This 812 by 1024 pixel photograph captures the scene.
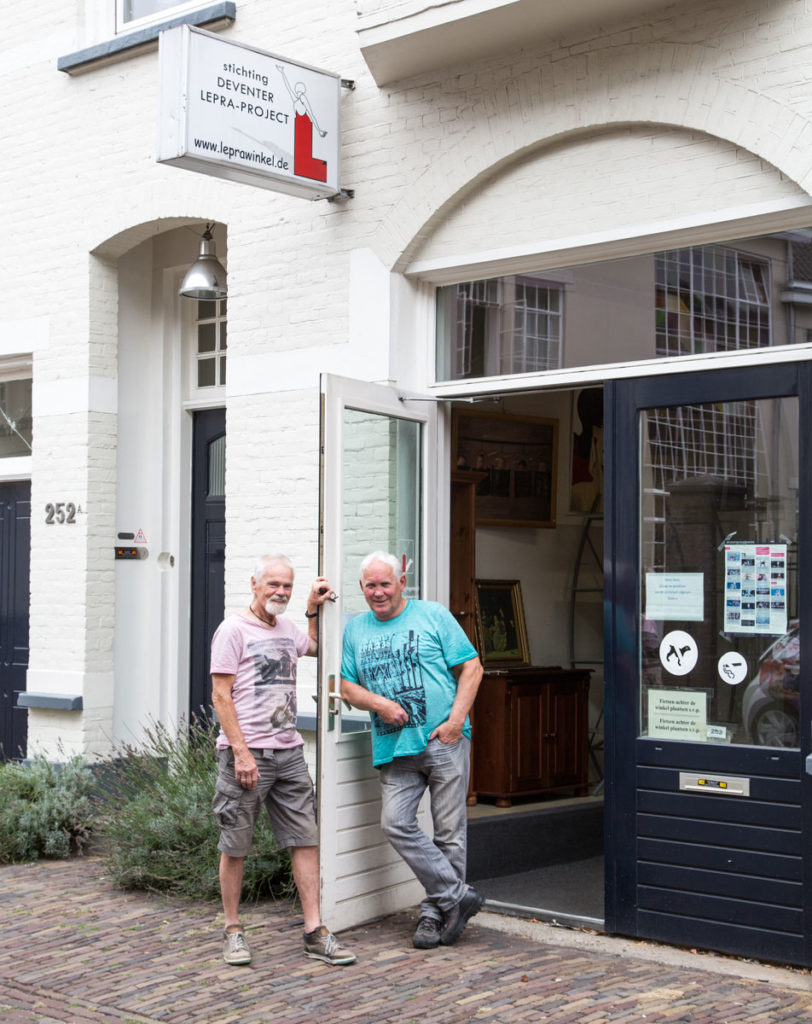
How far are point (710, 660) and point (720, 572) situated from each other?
1.35 feet

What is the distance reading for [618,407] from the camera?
22.1 ft

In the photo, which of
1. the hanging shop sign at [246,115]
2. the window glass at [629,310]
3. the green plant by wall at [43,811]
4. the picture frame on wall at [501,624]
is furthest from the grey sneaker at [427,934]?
the hanging shop sign at [246,115]

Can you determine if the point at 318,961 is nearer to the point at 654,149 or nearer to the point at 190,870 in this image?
the point at 190,870

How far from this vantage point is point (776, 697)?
6160 millimetres

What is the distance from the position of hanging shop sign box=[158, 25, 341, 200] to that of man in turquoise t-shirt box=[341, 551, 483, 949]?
2.29 meters

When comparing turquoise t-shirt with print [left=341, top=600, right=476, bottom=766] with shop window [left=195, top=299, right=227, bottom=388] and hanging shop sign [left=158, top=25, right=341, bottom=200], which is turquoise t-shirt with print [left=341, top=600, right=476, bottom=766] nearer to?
hanging shop sign [left=158, top=25, right=341, bottom=200]

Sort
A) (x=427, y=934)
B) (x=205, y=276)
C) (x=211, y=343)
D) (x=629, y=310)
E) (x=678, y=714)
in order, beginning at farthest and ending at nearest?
(x=211, y=343) < (x=205, y=276) < (x=629, y=310) < (x=678, y=714) < (x=427, y=934)

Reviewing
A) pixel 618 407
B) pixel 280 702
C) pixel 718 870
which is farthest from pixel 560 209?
pixel 718 870

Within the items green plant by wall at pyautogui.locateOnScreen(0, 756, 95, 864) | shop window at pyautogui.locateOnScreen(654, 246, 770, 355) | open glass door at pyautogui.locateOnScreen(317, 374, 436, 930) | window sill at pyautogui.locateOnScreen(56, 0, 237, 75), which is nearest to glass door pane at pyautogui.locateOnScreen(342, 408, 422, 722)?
open glass door at pyautogui.locateOnScreen(317, 374, 436, 930)

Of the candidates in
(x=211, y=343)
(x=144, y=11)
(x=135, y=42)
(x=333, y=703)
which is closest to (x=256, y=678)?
(x=333, y=703)

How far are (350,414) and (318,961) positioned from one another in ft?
8.66

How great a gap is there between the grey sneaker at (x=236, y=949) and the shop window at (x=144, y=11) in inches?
239

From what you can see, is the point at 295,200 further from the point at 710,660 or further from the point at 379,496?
the point at 710,660

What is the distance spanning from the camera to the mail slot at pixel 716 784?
618 centimetres
